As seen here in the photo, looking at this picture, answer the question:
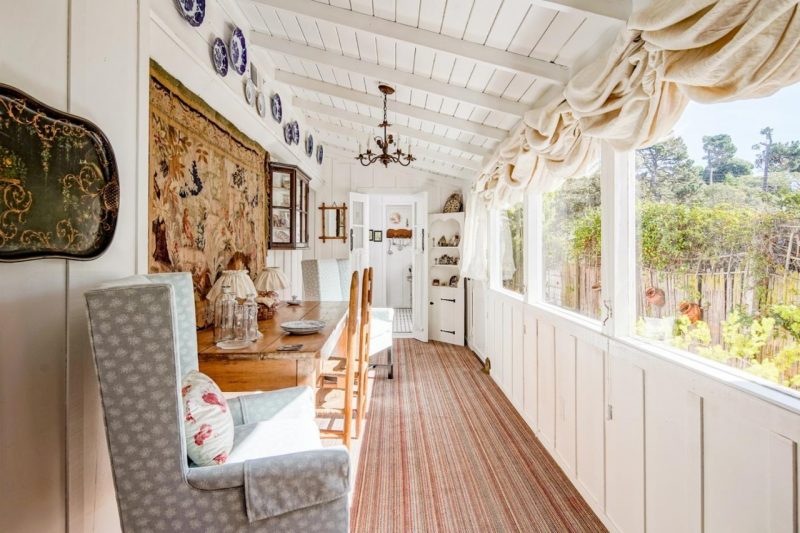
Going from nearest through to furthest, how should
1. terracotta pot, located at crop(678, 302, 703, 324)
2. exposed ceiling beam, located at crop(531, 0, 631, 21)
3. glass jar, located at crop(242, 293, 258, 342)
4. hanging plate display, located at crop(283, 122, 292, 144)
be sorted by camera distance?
terracotta pot, located at crop(678, 302, 703, 324), exposed ceiling beam, located at crop(531, 0, 631, 21), glass jar, located at crop(242, 293, 258, 342), hanging plate display, located at crop(283, 122, 292, 144)

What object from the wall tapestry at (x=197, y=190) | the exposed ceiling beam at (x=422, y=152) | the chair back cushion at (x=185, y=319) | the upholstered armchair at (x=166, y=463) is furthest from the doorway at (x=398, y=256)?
the upholstered armchair at (x=166, y=463)

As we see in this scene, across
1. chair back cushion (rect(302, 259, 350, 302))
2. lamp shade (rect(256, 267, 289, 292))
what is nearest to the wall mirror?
chair back cushion (rect(302, 259, 350, 302))

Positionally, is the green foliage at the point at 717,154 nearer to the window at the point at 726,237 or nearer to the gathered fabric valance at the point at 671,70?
the window at the point at 726,237

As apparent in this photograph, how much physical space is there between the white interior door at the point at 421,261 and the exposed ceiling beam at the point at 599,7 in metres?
3.97

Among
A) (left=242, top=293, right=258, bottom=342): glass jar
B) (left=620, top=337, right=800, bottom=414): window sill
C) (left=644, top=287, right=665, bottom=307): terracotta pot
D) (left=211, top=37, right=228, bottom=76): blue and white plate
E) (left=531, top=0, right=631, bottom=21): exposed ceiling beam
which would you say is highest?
(left=211, top=37, right=228, bottom=76): blue and white plate

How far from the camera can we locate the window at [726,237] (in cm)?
109

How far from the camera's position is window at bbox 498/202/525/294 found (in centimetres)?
344

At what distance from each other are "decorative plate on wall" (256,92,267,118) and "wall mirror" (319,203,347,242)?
2.52 meters

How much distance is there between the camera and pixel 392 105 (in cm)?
340

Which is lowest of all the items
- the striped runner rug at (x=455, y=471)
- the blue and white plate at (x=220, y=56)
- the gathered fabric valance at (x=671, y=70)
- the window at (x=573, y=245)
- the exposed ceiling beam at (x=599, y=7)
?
the striped runner rug at (x=455, y=471)

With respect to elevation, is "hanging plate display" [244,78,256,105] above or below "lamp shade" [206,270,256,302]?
above

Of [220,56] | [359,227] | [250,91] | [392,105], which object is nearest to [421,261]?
[359,227]

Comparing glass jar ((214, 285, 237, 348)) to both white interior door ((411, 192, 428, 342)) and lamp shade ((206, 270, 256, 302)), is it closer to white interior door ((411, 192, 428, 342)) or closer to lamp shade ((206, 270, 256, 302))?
lamp shade ((206, 270, 256, 302))

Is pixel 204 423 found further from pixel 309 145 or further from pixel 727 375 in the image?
pixel 309 145
